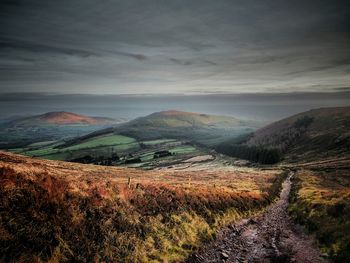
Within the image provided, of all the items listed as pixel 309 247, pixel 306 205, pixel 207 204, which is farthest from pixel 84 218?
pixel 306 205

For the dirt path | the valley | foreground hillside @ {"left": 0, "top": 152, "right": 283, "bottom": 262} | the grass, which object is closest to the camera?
foreground hillside @ {"left": 0, "top": 152, "right": 283, "bottom": 262}

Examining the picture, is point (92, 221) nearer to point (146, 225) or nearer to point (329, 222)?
point (146, 225)

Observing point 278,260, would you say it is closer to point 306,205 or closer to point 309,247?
point 309,247

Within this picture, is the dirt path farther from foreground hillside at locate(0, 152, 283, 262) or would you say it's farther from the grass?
foreground hillside at locate(0, 152, 283, 262)

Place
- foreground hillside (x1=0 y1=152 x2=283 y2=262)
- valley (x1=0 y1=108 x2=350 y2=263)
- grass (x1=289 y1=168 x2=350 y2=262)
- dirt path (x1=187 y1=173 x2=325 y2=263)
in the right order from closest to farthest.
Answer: foreground hillside (x1=0 y1=152 x2=283 y2=262), valley (x1=0 y1=108 x2=350 y2=263), grass (x1=289 y1=168 x2=350 y2=262), dirt path (x1=187 y1=173 x2=325 y2=263)

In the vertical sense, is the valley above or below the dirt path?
above

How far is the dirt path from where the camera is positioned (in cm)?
2319

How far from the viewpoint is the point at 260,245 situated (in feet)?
87.7

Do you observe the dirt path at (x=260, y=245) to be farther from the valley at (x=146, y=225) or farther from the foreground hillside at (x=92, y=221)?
the foreground hillside at (x=92, y=221)

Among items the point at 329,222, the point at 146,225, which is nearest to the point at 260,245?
the point at 329,222

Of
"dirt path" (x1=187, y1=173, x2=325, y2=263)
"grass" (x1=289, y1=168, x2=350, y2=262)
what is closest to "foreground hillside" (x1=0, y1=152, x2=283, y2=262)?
"dirt path" (x1=187, y1=173, x2=325, y2=263)

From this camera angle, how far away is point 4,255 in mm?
14883

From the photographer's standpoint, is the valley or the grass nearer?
the valley

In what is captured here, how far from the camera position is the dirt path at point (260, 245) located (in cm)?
2319
